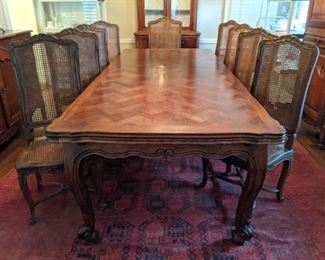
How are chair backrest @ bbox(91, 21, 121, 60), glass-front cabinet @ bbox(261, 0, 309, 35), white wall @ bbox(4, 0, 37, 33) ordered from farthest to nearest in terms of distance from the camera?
1. white wall @ bbox(4, 0, 37, 33)
2. glass-front cabinet @ bbox(261, 0, 309, 35)
3. chair backrest @ bbox(91, 21, 121, 60)

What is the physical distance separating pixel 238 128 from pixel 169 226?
0.84 metres

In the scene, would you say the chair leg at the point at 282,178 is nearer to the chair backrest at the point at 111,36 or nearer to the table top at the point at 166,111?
the table top at the point at 166,111

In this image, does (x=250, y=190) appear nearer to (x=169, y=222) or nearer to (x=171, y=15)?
(x=169, y=222)

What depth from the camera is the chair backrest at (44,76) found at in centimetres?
170

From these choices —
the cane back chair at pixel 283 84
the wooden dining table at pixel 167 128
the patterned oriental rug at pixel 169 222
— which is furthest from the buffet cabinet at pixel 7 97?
the cane back chair at pixel 283 84

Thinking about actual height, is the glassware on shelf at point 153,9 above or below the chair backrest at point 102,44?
above

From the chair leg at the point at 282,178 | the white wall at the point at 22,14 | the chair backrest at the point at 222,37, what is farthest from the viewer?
the white wall at the point at 22,14

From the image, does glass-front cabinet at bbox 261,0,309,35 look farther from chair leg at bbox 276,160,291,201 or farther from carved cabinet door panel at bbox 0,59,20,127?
carved cabinet door panel at bbox 0,59,20,127

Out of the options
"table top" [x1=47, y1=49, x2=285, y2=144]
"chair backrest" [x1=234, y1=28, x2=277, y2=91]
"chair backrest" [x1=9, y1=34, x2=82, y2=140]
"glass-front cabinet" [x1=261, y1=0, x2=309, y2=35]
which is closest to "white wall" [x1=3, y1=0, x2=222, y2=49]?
"glass-front cabinet" [x1=261, y1=0, x2=309, y2=35]

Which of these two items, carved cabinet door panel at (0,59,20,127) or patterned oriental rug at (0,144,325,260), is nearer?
patterned oriental rug at (0,144,325,260)

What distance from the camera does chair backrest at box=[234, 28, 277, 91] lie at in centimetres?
225

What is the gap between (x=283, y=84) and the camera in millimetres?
1732

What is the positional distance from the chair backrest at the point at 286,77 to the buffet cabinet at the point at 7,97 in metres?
2.27

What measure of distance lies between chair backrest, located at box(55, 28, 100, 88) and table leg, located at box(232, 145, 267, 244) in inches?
56.7
